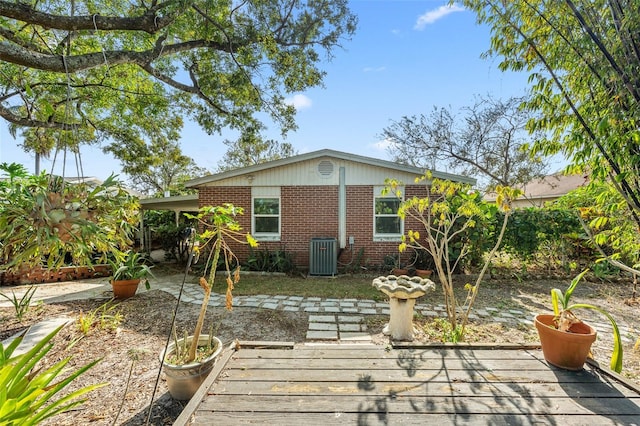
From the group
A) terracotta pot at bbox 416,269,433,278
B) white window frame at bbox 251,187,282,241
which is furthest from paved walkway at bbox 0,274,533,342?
white window frame at bbox 251,187,282,241

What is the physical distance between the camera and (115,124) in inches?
407

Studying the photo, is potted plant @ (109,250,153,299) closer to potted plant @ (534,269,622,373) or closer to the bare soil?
the bare soil

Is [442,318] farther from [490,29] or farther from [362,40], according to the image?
[362,40]

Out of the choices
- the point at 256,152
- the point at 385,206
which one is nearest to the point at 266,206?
the point at 385,206

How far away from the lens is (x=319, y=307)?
5.32 m

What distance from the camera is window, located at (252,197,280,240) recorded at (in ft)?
28.4

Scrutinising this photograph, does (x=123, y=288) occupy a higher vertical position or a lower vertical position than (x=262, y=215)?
lower

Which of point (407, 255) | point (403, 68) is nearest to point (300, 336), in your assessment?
point (407, 255)

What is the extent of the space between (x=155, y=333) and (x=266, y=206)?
5056mm

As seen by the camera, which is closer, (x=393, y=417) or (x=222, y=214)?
(x=393, y=417)

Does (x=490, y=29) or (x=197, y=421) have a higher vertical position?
(x=490, y=29)

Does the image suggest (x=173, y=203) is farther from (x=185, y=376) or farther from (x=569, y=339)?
(x=569, y=339)

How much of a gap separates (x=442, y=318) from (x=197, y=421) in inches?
161

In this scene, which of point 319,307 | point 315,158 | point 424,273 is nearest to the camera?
point 319,307
